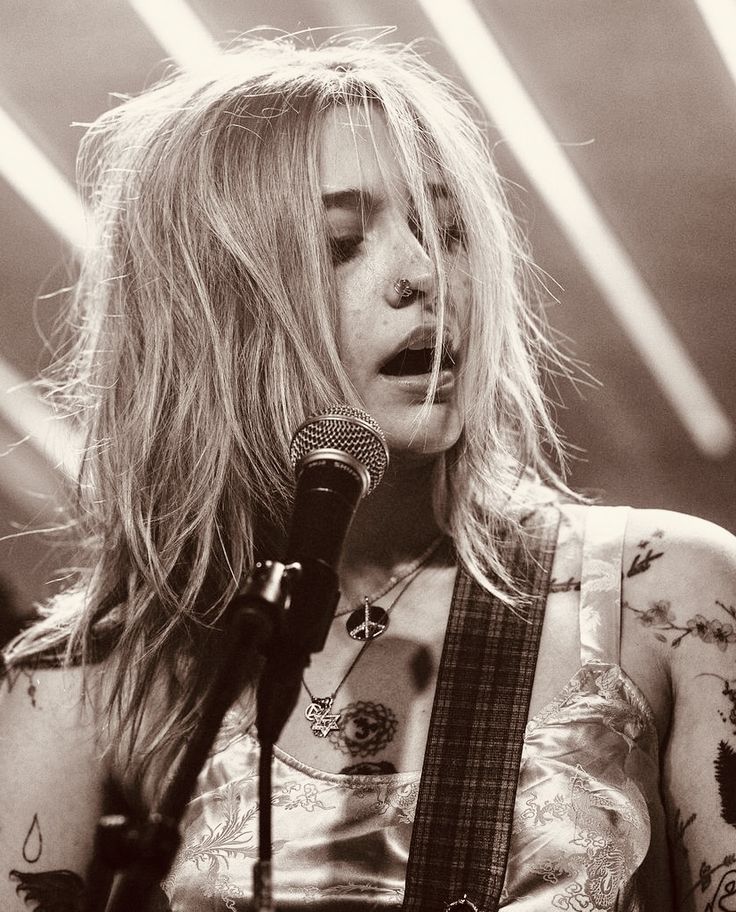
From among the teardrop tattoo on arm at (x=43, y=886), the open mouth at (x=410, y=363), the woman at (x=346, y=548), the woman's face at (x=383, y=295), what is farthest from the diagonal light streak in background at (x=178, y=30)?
the teardrop tattoo on arm at (x=43, y=886)

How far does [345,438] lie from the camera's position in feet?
2.93

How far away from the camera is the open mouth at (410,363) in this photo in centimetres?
141

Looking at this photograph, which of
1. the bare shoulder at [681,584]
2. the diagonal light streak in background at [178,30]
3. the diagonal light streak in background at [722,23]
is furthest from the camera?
the diagonal light streak in background at [178,30]

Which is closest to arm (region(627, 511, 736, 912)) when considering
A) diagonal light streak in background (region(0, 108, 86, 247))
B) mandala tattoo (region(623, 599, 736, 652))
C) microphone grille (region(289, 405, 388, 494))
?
mandala tattoo (region(623, 599, 736, 652))

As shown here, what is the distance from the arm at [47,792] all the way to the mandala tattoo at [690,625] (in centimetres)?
78

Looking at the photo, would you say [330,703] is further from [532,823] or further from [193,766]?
[193,766]

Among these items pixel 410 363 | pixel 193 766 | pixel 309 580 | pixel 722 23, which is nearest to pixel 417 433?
pixel 410 363

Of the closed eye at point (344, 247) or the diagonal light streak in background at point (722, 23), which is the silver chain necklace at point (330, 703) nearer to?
the closed eye at point (344, 247)

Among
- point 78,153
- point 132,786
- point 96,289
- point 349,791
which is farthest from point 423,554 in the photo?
point 78,153

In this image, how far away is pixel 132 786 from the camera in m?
1.44

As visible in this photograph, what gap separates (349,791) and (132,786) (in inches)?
13.7

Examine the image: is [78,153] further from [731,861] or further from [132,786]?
[731,861]

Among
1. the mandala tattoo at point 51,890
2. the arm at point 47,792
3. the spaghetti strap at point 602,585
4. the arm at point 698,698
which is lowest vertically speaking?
the arm at point 698,698

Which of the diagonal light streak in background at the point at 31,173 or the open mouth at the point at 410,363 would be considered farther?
the diagonal light streak in background at the point at 31,173
